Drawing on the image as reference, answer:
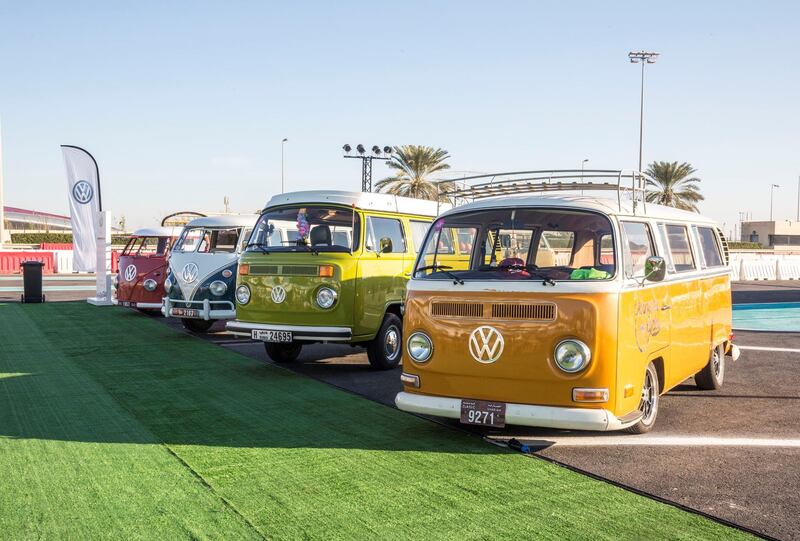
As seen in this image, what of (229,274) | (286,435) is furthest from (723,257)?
(229,274)

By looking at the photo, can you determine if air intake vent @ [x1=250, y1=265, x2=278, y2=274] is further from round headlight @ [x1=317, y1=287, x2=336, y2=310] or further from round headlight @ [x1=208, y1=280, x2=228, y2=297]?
round headlight @ [x1=208, y1=280, x2=228, y2=297]

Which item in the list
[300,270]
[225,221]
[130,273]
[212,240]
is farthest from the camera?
[130,273]

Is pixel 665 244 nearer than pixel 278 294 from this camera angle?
Yes

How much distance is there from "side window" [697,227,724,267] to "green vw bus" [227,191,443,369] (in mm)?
3981

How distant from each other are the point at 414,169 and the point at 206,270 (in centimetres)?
3021

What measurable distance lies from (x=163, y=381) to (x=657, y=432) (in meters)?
5.72

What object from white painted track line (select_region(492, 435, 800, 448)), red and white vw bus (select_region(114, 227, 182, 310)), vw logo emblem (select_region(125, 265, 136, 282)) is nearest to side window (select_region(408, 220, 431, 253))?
white painted track line (select_region(492, 435, 800, 448))

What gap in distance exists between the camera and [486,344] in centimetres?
613

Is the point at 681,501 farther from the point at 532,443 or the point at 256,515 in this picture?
the point at 256,515

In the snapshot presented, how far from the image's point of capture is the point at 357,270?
9.88 m

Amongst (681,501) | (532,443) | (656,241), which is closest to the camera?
(681,501)

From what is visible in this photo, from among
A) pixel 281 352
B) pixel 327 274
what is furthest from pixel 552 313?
pixel 281 352

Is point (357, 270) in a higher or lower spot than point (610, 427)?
higher

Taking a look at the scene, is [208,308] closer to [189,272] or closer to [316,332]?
[189,272]
